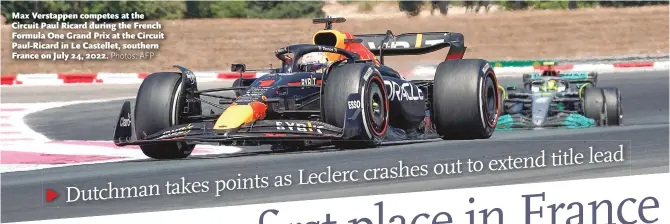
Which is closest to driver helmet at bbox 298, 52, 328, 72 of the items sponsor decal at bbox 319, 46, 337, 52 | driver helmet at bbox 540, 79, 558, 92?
sponsor decal at bbox 319, 46, 337, 52

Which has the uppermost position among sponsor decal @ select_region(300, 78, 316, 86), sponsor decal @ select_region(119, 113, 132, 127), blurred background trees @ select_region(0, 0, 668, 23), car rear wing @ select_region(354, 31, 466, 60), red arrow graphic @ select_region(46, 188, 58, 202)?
blurred background trees @ select_region(0, 0, 668, 23)

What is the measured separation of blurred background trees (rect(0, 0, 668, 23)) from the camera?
28.8 m

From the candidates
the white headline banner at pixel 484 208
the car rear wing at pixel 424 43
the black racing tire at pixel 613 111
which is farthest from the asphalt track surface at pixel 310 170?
the black racing tire at pixel 613 111

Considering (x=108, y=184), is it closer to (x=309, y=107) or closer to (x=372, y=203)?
(x=372, y=203)

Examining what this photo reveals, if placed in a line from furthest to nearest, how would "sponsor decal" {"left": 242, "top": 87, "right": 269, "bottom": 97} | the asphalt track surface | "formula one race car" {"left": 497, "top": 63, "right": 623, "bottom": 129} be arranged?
"formula one race car" {"left": 497, "top": 63, "right": 623, "bottom": 129}
"sponsor decal" {"left": 242, "top": 87, "right": 269, "bottom": 97}
the asphalt track surface

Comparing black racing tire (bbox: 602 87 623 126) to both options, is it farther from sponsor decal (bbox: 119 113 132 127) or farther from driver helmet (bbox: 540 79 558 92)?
sponsor decal (bbox: 119 113 132 127)

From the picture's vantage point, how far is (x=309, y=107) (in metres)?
11.4

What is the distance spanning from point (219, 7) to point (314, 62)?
1959 centimetres

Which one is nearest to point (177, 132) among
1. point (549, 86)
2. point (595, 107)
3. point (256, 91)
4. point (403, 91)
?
point (256, 91)

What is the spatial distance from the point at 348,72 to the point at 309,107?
2.76 feet

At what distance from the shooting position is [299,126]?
1063 centimetres

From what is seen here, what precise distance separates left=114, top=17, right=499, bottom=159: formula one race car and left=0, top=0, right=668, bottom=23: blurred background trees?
1149 centimetres

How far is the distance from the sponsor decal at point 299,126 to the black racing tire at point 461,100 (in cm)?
153

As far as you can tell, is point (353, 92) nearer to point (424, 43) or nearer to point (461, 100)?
point (461, 100)
